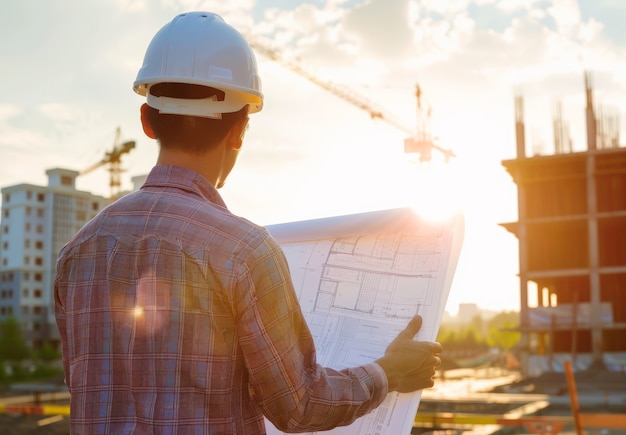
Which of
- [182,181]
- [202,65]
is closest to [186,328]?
[182,181]

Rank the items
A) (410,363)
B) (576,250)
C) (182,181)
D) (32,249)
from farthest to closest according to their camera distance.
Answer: (32,249) < (576,250) < (410,363) < (182,181)

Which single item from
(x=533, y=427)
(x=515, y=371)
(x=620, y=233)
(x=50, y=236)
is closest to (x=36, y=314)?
(x=50, y=236)

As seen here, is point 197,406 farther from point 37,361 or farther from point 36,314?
point 36,314

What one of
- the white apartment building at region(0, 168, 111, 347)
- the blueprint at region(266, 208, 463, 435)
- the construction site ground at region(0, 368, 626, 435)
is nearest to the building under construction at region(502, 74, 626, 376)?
the construction site ground at region(0, 368, 626, 435)

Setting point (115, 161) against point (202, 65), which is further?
point (115, 161)

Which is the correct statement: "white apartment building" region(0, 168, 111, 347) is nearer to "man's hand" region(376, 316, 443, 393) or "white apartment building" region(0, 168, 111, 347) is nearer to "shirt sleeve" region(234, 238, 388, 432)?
"man's hand" region(376, 316, 443, 393)

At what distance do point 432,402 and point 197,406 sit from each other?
2608 cm

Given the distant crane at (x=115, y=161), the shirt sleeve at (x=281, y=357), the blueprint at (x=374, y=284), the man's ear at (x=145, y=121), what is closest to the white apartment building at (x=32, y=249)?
the distant crane at (x=115, y=161)

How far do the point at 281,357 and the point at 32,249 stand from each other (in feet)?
274

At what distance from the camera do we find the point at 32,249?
263ft

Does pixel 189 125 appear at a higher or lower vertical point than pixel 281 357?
higher

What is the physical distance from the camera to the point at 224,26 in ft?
5.76

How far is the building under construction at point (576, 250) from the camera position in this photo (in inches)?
1636

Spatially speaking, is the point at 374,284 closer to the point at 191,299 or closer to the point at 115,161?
the point at 191,299
